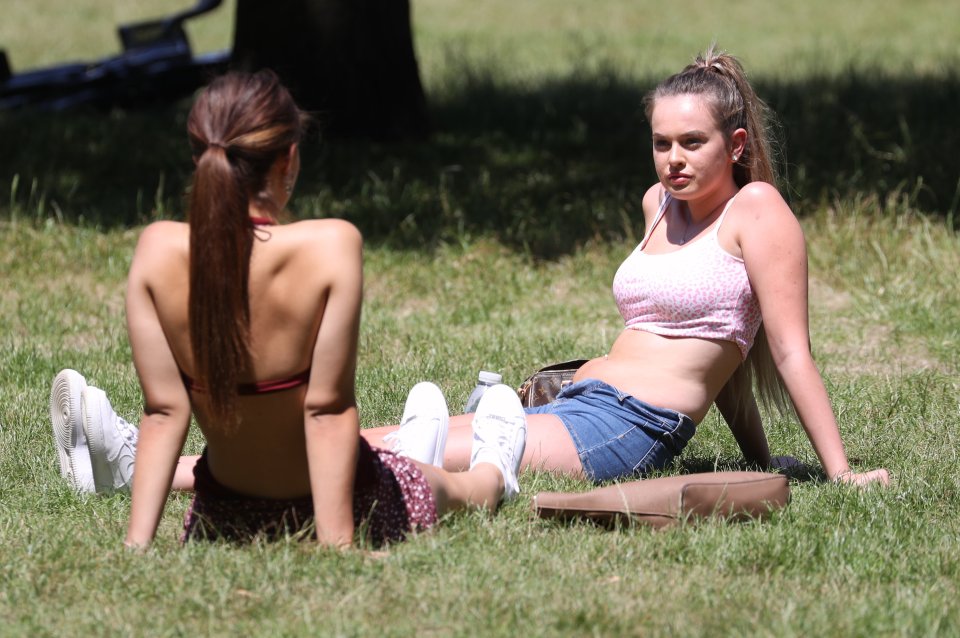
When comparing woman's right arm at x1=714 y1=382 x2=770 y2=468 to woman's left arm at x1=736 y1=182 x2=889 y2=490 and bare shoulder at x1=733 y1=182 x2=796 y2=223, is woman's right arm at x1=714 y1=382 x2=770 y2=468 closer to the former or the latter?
woman's left arm at x1=736 y1=182 x2=889 y2=490

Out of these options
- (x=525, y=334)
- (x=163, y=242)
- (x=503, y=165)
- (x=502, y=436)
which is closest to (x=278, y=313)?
(x=163, y=242)

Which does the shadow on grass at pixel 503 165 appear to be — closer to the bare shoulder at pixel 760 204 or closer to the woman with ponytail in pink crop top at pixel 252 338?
the bare shoulder at pixel 760 204

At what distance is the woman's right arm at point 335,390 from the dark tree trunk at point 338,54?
259 inches

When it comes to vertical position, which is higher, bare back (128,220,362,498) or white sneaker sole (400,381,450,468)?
bare back (128,220,362,498)

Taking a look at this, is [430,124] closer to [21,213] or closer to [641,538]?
[21,213]

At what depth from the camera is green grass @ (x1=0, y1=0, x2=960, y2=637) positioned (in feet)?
10.5

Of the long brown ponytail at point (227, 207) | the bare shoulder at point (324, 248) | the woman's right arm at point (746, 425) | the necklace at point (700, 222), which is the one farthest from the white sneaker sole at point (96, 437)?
the woman's right arm at point (746, 425)

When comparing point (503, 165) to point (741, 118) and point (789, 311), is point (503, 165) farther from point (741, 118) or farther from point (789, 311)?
point (789, 311)

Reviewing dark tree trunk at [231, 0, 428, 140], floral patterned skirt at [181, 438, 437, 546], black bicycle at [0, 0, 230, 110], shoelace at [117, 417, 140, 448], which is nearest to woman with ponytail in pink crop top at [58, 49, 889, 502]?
floral patterned skirt at [181, 438, 437, 546]

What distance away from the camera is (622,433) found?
4.25 m

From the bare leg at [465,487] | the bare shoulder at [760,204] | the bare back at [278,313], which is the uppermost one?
the bare back at [278,313]

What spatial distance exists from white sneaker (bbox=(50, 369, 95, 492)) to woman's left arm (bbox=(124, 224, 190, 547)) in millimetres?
910

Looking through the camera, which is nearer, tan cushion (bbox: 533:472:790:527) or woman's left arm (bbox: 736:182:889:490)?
tan cushion (bbox: 533:472:790:527)

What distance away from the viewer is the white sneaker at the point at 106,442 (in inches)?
161
